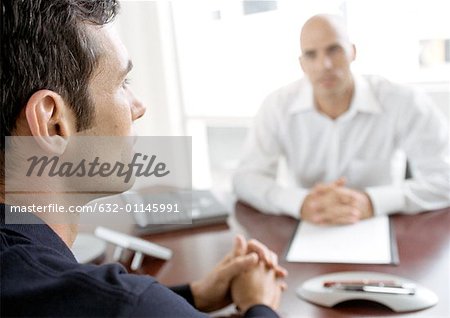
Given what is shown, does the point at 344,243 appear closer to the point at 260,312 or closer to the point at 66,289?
the point at 260,312

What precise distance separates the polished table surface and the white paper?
0.06 feet

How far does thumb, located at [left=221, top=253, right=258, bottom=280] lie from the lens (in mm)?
884

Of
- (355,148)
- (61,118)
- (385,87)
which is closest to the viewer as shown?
(61,118)

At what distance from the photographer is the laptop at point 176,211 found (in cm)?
116

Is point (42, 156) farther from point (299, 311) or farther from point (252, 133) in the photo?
point (252, 133)

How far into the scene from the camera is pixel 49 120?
590 mm

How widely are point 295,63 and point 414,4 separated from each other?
221 mm

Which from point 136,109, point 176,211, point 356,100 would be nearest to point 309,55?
point 136,109

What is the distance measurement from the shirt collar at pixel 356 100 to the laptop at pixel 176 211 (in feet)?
0.98

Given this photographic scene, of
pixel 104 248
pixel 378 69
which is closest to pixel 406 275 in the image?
pixel 378 69

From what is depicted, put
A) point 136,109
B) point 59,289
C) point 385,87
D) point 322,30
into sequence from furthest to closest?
point 385,87, point 322,30, point 136,109, point 59,289

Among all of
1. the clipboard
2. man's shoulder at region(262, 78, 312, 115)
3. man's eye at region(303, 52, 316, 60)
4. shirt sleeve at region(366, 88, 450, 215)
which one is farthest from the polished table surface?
A: man's eye at region(303, 52, 316, 60)

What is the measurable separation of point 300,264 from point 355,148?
464 millimetres

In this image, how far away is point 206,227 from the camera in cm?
116
